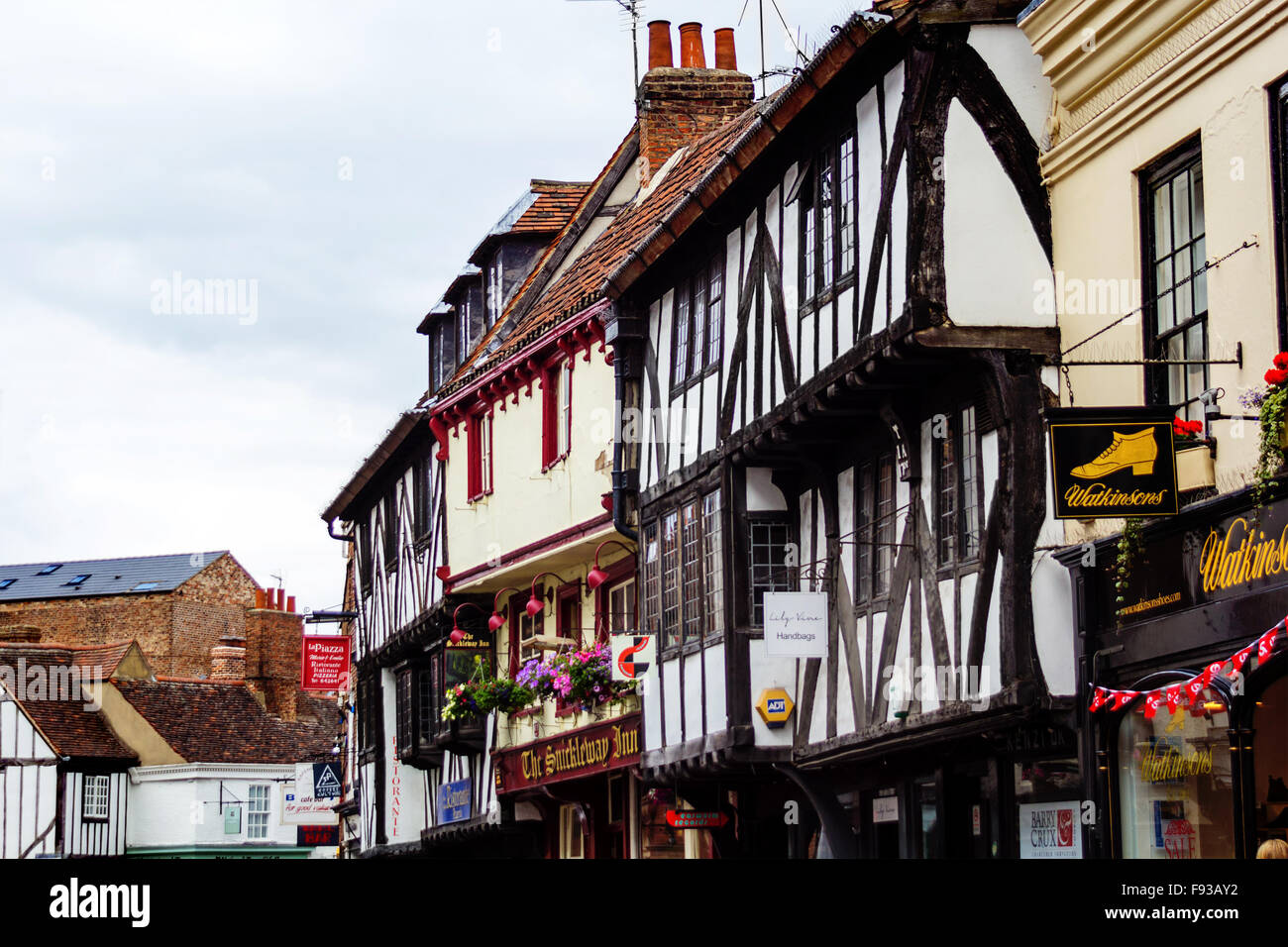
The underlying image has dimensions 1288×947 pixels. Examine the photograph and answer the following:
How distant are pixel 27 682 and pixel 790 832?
39302mm

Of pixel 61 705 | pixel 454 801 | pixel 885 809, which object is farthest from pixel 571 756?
pixel 61 705

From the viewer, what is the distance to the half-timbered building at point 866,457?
12.4 meters

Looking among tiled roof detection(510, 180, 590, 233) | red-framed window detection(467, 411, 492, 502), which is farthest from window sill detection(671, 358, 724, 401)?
tiled roof detection(510, 180, 590, 233)

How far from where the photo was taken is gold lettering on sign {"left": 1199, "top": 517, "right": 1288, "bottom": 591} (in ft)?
31.6

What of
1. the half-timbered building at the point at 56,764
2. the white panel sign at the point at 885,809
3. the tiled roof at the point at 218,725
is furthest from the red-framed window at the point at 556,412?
the tiled roof at the point at 218,725

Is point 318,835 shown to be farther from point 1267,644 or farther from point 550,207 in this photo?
point 1267,644

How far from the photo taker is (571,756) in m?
21.6

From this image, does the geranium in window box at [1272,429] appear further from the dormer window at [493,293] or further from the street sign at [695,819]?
the dormer window at [493,293]

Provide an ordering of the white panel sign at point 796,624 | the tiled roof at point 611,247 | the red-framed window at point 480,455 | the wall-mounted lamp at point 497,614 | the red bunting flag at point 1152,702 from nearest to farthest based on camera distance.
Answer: the red bunting flag at point 1152,702
the white panel sign at point 796,624
the tiled roof at point 611,247
the wall-mounted lamp at point 497,614
the red-framed window at point 480,455

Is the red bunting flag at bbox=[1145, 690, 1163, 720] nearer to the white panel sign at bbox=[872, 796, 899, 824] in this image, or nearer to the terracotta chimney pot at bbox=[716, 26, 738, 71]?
the white panel sign at bbox=[872, 796, 899, 824]

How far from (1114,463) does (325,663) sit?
1015 inches

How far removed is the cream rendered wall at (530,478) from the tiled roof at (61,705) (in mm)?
27627
